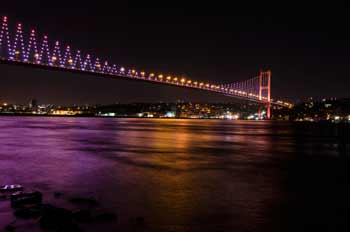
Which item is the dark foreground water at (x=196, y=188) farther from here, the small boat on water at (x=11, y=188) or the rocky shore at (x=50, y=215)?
the small boat on water at (x=11, y=188)

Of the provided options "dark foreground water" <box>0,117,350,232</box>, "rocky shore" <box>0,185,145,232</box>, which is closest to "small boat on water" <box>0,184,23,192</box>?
"dark foreground water" <box>0,117,350,232</box>

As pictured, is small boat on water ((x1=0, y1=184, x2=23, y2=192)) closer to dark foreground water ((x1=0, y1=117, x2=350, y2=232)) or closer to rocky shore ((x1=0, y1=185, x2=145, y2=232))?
dark foreground water ((x1=0, y1=117, x2=350, y2=232))

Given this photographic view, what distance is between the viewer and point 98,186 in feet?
26.1

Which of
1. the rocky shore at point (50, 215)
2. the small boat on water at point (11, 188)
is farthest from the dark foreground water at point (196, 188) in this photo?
the small boat on water at point (11, 188)

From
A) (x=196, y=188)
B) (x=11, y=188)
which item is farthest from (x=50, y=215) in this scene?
(x=196, y=188)

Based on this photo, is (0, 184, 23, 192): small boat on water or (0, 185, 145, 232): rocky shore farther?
(0, 184, 23, 192): small boat on water

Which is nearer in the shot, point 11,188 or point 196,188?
point 11,188

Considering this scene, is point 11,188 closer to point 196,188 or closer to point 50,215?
point 50,215

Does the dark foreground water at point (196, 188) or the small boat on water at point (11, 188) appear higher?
the small boat on water at point (11, 188)

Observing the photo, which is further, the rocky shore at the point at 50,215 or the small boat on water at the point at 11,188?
the small boat on water at the point at 11,188

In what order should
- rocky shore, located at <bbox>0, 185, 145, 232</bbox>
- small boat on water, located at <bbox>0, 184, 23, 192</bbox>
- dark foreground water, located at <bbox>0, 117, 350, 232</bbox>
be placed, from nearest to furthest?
rocky shore, located at <bbox>0, 185, 145, 232</bbox>
dark foreground water, located at <bbox>0, 117, 350, 232</bbox>
small boat on water, located at <bbox>0, 184, 23, 192</bbox>

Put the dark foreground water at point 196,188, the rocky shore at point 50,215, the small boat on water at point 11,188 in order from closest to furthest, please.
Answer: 1. the rocky shore at point 50,215
2. the dark foreground water at point 196,188
3. the small boat on water at point 11,188

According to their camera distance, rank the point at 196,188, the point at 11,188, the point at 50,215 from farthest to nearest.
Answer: the point at 196,188 < the point at 11,188 < the point at 50,215

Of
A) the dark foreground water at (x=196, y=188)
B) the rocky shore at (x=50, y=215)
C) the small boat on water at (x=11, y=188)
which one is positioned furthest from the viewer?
the small boat on water at (x=11, y=188)
